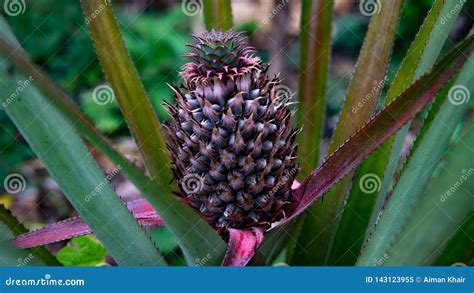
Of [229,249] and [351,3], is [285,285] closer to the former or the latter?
[229,249]

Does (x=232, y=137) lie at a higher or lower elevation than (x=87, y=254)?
higher

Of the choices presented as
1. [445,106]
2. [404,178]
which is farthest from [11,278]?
[445,106]

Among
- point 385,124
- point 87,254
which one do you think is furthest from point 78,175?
point 87,254

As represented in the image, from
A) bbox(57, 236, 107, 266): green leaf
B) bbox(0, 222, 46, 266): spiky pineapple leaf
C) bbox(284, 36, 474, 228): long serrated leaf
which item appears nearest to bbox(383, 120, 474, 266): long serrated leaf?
bbox(284, 36, 474, 228): long serrated leaf

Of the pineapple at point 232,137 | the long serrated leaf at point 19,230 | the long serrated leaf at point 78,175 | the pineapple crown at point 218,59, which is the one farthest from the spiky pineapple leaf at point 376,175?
the long serrated leaf at point 19,230

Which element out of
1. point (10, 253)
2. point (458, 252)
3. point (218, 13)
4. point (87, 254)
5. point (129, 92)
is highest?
point (218, 13)

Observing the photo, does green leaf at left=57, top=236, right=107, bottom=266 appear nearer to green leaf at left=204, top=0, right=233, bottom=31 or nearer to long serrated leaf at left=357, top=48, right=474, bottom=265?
green leaf at left=204, top=0, right=233, bottom=31

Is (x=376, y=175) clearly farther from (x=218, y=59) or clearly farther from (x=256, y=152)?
(x=218, y=59)
